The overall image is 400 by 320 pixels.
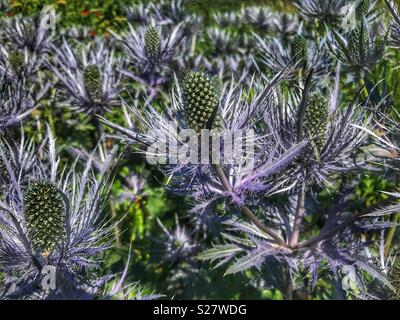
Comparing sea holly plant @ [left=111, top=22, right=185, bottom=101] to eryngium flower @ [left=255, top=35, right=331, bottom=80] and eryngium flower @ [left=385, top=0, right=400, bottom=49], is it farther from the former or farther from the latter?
eryngium flower @ [left=385, top=0, right=400, bottom=49]

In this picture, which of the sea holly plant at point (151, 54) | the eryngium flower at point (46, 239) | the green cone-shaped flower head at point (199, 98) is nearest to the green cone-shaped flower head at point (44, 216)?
the eryngium flower at point (46, 239)

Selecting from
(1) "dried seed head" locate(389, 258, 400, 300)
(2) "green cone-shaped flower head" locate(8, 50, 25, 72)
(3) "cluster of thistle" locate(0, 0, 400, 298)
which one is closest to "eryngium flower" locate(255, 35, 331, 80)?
(3) "cluster of thistle" locate(0, 0, 400, 298)

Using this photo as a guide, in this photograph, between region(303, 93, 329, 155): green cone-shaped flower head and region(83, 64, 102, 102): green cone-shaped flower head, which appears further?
region(83, 64, 102, 102): green cone-shaped flower head

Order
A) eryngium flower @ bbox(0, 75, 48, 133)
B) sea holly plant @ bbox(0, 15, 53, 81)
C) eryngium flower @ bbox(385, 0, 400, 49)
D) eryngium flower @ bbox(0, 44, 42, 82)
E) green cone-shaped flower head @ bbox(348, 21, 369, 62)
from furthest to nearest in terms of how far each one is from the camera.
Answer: sea holly plant @ bbox(0, 15, 53, 81) < eryngium flower @ bbox(0, 44, 42, 82) < eryngium flower @ bbox(0, 75, 48, 133) < green cone-shaped flower head @ bbox(348, 21, 369, 62) < eryngium flower @ bbox(385, 0, 400, 49)

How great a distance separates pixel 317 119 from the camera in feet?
3.70

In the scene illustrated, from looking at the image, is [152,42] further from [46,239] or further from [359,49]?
[46,239]

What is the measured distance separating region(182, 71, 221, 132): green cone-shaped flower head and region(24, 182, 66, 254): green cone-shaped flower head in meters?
0.36

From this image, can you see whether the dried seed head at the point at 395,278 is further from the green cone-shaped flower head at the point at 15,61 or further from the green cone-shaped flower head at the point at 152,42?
the green cone-shaped flower head at the point at 15,61

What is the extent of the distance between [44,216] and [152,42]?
941 millimetres

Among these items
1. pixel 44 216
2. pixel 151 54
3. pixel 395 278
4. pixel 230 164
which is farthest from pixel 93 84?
pixel 395 278

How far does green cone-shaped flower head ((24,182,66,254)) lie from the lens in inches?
41.3

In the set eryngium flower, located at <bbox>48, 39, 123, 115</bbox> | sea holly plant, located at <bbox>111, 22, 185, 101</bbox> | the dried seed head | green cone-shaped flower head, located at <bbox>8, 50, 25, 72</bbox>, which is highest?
sea holly plant, located at <bbox>111, 22, 185, 101</bbox>

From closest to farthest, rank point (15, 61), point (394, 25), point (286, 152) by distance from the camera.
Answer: point (286, 152), point (394, 25), point (15, 61)

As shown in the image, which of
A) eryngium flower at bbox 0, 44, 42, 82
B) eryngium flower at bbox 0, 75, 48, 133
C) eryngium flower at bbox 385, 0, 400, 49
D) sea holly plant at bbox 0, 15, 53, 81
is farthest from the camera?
sea holly plant at bbox 0, 15, 53, 81
